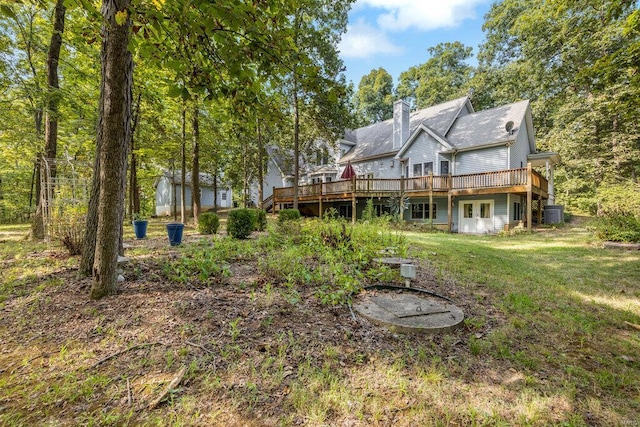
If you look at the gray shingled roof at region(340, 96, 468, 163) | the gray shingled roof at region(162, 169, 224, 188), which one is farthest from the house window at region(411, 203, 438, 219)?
the gray shingled roof at region(162, 169, 224, 188)

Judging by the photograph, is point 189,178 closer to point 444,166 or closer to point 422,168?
point 422,168

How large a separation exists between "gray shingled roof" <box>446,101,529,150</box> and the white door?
3.12m

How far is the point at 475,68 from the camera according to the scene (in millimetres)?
29719

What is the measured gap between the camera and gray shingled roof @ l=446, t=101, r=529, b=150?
49.1ft

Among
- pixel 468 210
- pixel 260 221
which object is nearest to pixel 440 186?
pixel 468 210

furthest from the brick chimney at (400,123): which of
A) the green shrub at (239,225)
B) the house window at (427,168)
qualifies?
the green shrub at (239,225)

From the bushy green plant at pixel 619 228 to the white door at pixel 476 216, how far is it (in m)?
5.29

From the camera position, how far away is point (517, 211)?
608 inches

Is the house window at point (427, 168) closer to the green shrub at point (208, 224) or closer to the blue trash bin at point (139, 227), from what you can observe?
the green shrub at point (208, 224)

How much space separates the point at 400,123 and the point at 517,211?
866cm

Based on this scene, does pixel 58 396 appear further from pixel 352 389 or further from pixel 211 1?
pixel 211 1

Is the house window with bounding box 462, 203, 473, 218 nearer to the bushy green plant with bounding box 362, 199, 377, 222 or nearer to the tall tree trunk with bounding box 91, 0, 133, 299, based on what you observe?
the bushy green plant with bounding box 362, 199, 377, 222

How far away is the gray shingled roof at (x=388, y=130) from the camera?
1830 centimetres

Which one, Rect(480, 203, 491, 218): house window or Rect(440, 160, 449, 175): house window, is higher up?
Rect(440, 160, 449, 175): house window
